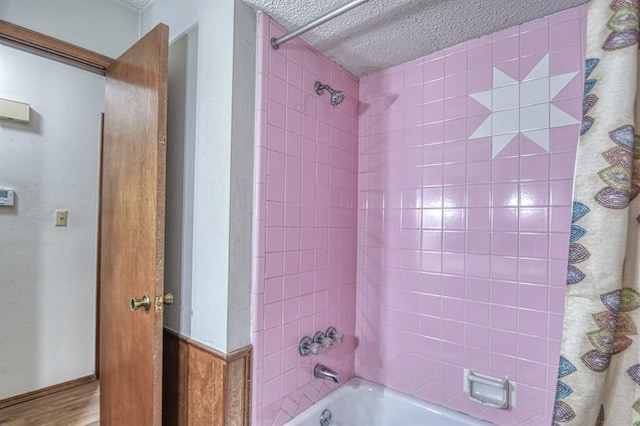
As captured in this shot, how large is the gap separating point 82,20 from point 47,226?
1448 mm

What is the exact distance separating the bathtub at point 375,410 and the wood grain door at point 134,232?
0.67 meters

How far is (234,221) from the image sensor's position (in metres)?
1.17

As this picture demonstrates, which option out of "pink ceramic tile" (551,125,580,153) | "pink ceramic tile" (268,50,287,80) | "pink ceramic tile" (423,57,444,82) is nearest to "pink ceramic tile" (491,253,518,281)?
"pink ceramic tile" (551,125,580,153)

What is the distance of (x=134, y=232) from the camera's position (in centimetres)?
125

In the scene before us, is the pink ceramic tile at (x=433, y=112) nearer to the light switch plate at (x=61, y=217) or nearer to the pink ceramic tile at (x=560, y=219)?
the pink ceramic tile at (x=560, y=219)

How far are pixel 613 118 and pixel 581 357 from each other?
1.65ft

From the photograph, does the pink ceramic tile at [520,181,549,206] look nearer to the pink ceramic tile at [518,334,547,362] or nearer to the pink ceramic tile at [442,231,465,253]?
the pink ceramic tile at [442,231,465,253]

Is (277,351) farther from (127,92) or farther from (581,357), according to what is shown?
(127,92)

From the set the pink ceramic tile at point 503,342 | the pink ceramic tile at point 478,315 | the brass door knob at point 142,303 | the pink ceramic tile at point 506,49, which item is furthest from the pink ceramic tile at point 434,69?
the brass door knob at point 142,303

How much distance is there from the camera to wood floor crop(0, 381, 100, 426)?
6.10ft

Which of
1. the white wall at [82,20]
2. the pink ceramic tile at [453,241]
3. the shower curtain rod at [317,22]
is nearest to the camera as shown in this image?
the shower curtain rod at [317,22]

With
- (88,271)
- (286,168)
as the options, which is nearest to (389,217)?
(286,168)

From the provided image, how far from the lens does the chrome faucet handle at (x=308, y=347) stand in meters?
1.41

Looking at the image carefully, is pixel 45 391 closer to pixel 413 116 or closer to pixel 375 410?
pixel 375 410
